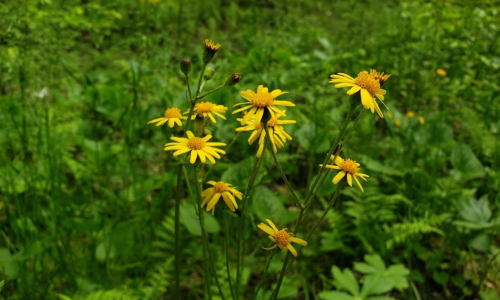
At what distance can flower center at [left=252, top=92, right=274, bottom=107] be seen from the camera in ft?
2.74

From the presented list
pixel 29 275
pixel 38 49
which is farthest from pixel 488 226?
pixel 38 49

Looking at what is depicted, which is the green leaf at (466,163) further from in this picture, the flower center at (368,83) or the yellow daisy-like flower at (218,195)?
the yellow daisy-like flower at (218,195)

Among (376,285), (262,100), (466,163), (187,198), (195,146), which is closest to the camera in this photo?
(262,100)

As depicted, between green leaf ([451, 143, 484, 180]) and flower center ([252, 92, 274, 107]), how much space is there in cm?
159

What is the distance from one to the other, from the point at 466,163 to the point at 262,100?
1.64 meters

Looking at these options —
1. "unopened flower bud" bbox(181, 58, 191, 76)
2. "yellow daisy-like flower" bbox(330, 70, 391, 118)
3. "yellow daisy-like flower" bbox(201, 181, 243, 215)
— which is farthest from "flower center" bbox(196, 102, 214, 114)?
"yellow daisy-like flower" bbox(330, 70, 391, 118)

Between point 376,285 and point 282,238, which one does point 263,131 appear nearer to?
point 282,238

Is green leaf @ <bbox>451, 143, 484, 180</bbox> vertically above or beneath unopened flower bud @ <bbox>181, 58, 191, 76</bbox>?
beneath

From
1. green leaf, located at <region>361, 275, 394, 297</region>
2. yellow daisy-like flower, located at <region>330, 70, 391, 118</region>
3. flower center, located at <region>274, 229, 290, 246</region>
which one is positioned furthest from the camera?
green leaf, located at <region>361, 275, 394, 297</region>

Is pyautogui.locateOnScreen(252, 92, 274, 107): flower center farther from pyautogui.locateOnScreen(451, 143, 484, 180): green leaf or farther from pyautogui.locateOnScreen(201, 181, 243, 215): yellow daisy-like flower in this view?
pyautogui.locateOnScreen(451, 143, 484, 180): green leaf

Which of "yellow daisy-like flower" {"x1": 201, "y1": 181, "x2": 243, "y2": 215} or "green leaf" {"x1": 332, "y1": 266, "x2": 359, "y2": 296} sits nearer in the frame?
"yellow daisy-like flower" {"x1": 201, "y1": 181, "x2": 243, "y2": 215}

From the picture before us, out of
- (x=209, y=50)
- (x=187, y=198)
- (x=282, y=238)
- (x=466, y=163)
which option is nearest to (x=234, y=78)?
(x=209, y=50)

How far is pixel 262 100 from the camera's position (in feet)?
2.74

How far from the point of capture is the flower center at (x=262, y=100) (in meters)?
0.83
